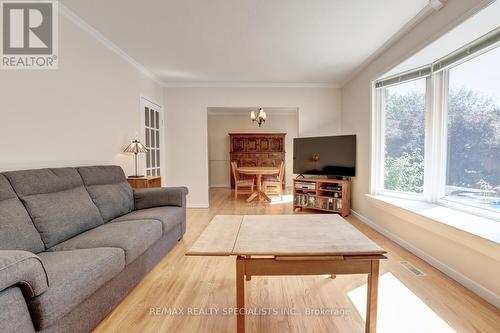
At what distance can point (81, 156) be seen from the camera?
2531mm

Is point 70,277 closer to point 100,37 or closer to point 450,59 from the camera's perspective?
point 100,37

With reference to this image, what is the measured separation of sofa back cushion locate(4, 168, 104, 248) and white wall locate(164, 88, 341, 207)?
8.50 feet

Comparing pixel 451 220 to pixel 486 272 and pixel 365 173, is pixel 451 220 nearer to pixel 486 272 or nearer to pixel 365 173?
pixel 486 272

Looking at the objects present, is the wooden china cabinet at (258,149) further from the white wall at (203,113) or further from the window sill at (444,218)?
the window sill at (444,218)

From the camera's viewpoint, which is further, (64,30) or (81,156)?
(81,156)

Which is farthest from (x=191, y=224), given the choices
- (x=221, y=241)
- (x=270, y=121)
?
(x=270, y=121)

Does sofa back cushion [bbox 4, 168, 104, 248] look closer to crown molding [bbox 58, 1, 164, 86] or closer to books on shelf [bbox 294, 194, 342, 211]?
crown molding [bbox 58, 1, 164, 86]

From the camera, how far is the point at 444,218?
2.17 m

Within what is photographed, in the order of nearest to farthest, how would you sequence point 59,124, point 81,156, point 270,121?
point 59,124 < point 81,156 < point 270,121

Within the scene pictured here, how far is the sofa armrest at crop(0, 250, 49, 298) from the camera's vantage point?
98cm

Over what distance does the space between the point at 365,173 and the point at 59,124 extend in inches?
152

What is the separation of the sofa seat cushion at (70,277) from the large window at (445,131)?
9.88ft

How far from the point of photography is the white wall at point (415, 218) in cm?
182

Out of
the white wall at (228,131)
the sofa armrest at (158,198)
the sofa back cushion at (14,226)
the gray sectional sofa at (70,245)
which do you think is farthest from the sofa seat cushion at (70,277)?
the white wall at (228,131)
